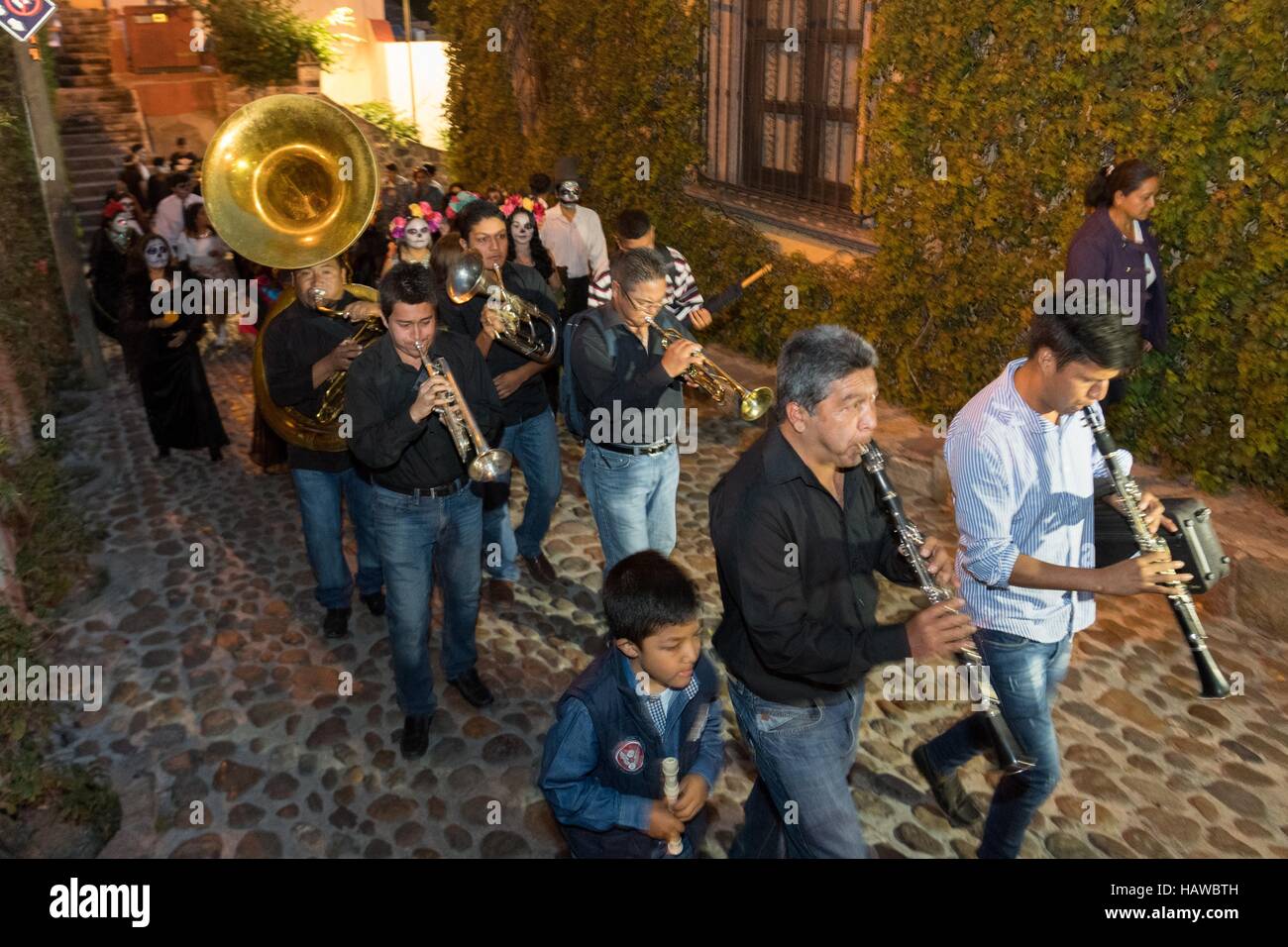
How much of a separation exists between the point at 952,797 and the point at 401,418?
2.88 meters

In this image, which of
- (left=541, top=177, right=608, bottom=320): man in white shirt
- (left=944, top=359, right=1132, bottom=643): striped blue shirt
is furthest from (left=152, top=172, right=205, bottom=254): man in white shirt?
(left=944, top=359, right=1132, bottom=643): striped blue shirt

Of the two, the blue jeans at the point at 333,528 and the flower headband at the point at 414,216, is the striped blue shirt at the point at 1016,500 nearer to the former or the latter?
the blue jeans at the point at 333,528

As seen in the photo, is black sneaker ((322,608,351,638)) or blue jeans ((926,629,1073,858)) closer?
blue jeans ((926,629,1073,858))

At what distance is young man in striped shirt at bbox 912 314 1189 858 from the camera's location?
10.9 feet

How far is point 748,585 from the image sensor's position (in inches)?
115

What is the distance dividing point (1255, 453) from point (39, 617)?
7512mm

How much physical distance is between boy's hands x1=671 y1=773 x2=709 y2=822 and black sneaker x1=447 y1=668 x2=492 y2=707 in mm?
2393

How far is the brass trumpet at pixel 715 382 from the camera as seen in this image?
4934 millimetres

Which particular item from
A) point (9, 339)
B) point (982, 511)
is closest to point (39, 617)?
point (9, 339)

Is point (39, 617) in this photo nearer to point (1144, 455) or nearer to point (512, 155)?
point (1144, 455)

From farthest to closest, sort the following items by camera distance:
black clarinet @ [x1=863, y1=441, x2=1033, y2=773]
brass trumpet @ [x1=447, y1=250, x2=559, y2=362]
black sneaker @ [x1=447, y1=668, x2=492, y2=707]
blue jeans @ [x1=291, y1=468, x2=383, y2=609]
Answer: blue jeans @ [x1=291, y1=468, x2=383, y2=609] → brass trumpet @ [x1=447, y1=250, x2=559, y2=362] → black sneaker @ [x1=447, y1=668, x2=492, y2=707] → black clarinet @ [x1=863, y1=441, x2=1033, y2=773]

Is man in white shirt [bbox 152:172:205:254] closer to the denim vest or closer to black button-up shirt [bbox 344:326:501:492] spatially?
black button-up shirt [bbox 344:326:501:492]

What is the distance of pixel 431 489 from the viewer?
463 centimetres
